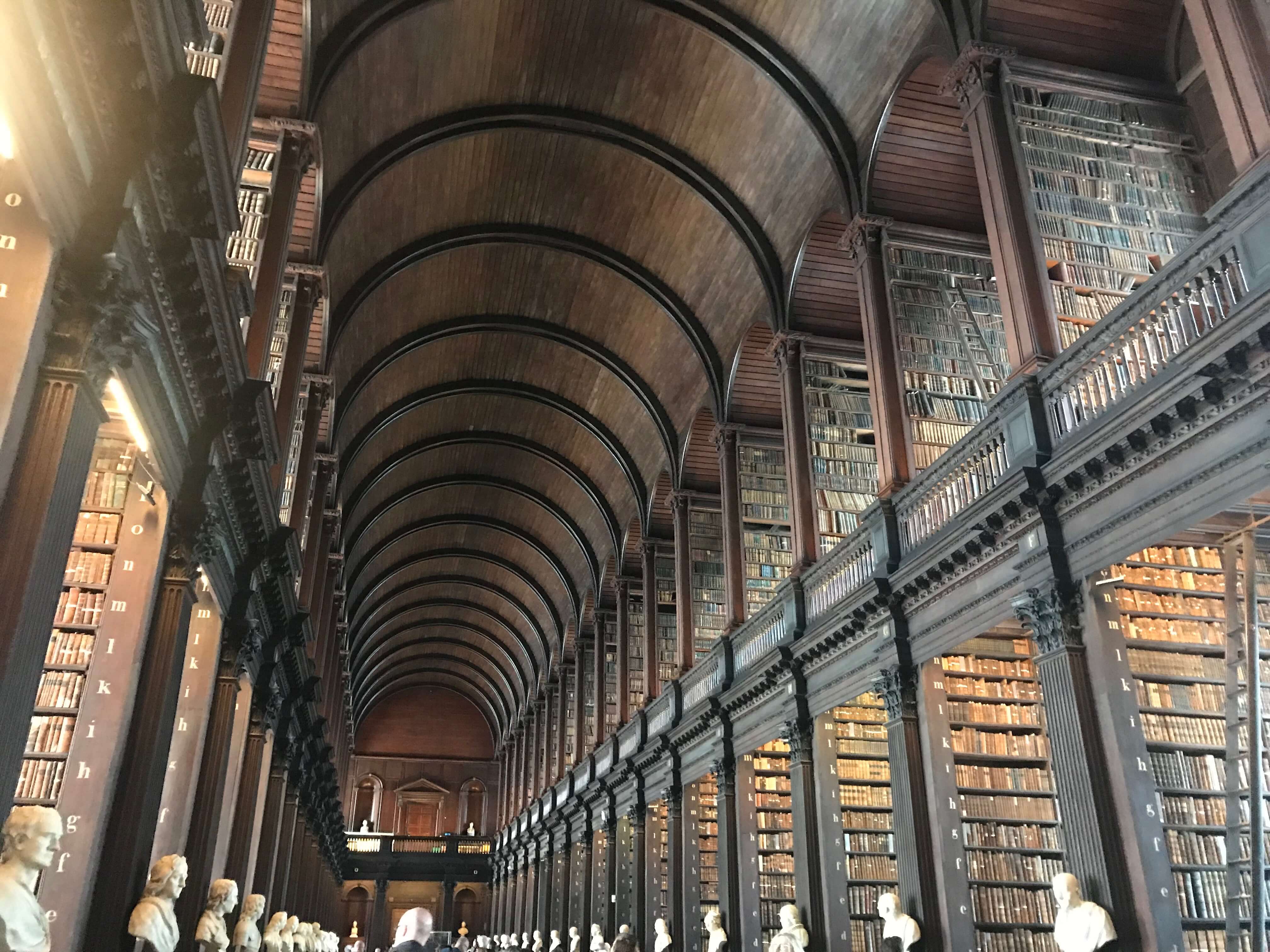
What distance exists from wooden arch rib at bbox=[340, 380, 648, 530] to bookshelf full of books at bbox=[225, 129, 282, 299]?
29.2ft

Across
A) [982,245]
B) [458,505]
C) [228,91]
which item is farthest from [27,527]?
[458,505]

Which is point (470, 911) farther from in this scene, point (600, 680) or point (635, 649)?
point (635, 649)

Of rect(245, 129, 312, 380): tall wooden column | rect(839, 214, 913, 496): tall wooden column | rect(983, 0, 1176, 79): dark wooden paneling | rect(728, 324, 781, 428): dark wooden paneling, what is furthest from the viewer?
rect(728, 324, 781, 428): dark wooden paneling

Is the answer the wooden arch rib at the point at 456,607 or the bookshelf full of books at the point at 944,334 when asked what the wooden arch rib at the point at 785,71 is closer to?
the bookshelf full of books at the point at 944,334

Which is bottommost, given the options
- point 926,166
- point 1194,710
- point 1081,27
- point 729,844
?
point 729,844

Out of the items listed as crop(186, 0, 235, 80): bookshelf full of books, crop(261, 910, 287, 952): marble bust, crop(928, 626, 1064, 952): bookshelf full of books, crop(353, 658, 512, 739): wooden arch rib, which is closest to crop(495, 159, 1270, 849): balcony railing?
crop(928, 626, 1064, 952): bookshelf full of books

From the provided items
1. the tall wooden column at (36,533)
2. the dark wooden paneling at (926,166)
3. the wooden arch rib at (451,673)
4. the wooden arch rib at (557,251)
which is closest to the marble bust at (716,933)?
the wooden arch rib at (557,251)

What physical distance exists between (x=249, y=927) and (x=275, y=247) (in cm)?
558

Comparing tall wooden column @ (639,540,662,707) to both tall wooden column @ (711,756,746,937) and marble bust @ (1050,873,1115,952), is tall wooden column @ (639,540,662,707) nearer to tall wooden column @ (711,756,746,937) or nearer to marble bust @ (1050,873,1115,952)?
tall wooden column @ (711,756,746,937)

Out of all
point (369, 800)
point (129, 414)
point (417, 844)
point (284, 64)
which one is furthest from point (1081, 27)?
point (369, 800)

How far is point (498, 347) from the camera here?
694 inches

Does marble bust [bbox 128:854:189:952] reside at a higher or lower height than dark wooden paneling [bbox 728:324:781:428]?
lower

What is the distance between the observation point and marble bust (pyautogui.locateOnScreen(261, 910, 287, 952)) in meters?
9.67

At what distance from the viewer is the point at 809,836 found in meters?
9.13
